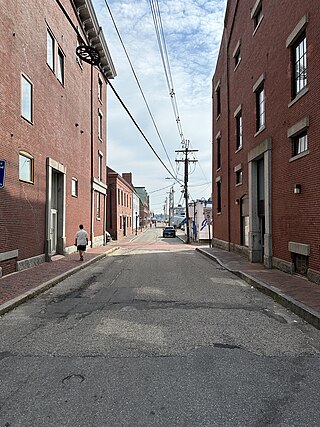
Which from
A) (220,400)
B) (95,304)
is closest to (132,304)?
(95,304)

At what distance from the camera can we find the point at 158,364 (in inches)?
187

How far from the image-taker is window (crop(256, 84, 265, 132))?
15712mm

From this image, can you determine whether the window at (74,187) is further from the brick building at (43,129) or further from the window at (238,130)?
the window at (238,130)

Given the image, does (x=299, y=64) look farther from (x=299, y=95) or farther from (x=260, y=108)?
(x=260, y=108)

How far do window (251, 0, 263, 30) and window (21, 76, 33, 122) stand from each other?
31.2ft

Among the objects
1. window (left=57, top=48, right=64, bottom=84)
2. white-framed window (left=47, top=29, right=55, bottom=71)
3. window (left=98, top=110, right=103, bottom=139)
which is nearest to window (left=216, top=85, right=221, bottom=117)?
window (left=98, top=110, right=103, bottom=139)

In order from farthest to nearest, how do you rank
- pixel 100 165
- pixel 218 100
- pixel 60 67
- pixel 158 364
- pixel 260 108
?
pixel 100 165, pixel 218 100, pixel 60 67, pixel 260 108, pixel 158 364

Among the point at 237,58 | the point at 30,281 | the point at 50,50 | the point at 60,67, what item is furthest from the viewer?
the point at 237,58

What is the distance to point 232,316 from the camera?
728cm

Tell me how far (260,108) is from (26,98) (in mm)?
9212

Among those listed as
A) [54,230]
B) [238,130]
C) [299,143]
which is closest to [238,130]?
[238,130]

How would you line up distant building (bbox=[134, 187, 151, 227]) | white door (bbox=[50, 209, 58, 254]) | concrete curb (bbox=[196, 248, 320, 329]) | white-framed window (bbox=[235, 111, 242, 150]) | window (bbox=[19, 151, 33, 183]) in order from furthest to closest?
1. distant building (bbox=[134, 187, 151, 227])
2. white-framed window (bbox=[235, 111, 242, 150])
3. white door (bbox=[50, 209, 58, 254])
4. window (bbox=[19, 151, 33, 183])
5. concrete curb (bbox=[196, 248, 320, 329])

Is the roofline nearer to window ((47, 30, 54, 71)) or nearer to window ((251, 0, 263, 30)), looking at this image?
window ((47, 30, 54, 71))

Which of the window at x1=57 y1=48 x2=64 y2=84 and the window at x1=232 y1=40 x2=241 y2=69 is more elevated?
the window at x1=232 y1=40 x2=241 y2=69
